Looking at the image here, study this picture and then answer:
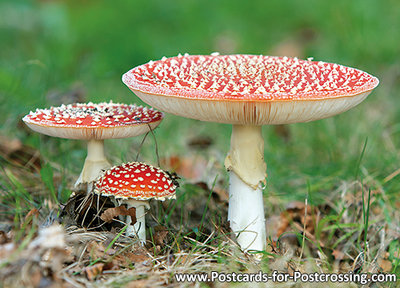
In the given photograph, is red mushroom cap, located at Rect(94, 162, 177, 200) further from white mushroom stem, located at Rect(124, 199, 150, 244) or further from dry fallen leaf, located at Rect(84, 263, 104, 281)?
dry fallen leaf, located at Rect(84, 263, 104, 281)

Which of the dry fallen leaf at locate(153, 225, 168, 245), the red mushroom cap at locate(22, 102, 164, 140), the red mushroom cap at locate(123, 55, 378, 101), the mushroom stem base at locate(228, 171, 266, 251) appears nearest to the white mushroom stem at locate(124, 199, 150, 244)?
the dry fallen leaf at locate(153, 225, 168, 245)

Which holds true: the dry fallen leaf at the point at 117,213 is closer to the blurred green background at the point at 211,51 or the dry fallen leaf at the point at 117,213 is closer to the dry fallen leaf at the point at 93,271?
the dry fallen leaf at the point at 93,271

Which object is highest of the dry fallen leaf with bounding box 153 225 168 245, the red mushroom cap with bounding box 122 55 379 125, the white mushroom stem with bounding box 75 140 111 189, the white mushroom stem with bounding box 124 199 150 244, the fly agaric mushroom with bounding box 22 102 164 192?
the red mushroom cap with bounding box 122 55 379 125

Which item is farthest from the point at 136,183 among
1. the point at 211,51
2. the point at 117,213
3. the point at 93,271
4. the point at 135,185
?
the point at 211,51

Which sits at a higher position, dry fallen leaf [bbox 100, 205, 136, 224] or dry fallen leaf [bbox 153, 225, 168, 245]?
dry fallen leaf [bbox 100, 205, 136, 224]

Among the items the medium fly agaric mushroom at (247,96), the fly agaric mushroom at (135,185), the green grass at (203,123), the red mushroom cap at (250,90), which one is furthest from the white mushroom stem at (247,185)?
the fly agaric mushroom at (135,185)

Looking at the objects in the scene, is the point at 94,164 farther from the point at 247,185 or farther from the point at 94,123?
the point at 247,185

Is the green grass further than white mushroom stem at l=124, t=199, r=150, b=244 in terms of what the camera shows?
Yes
